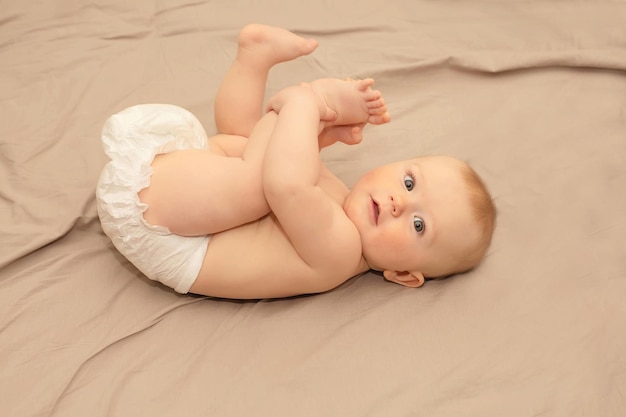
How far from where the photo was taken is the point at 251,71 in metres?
1.33

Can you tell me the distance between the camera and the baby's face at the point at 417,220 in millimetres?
1186

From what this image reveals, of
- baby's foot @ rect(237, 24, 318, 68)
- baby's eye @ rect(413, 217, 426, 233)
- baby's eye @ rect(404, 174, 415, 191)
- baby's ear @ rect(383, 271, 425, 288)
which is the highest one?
baby's foot @ rect(237, 24, 318, 68)

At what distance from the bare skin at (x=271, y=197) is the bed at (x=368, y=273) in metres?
0.09

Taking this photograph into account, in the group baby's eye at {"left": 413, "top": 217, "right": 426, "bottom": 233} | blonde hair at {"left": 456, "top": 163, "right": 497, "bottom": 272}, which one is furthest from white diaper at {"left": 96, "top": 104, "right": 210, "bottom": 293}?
blonde hair at {"left": 456, "top": 163, "right": 497, "bottom": 272}

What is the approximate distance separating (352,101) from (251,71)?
232 millimetres

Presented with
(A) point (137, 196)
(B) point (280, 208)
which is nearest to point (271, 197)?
(B) point (280, 208)

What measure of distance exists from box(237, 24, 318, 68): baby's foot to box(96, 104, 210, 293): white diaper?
220mm

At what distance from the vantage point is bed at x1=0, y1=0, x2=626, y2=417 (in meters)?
1.09

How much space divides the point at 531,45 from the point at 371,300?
90 centimetres

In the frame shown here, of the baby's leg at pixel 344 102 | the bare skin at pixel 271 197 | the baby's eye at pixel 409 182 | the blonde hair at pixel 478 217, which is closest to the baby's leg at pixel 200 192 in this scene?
the bare skin at pixel 271 197

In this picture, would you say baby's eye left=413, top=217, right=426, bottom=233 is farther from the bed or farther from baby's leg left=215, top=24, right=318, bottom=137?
baby's leg left=215, top=24, right=318, bottom=137

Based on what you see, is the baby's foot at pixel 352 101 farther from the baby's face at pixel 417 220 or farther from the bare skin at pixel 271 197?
the baby's face at pixel 417 220

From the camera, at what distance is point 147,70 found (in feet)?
5.21

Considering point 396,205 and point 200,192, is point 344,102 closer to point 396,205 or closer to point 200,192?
point 396,205
